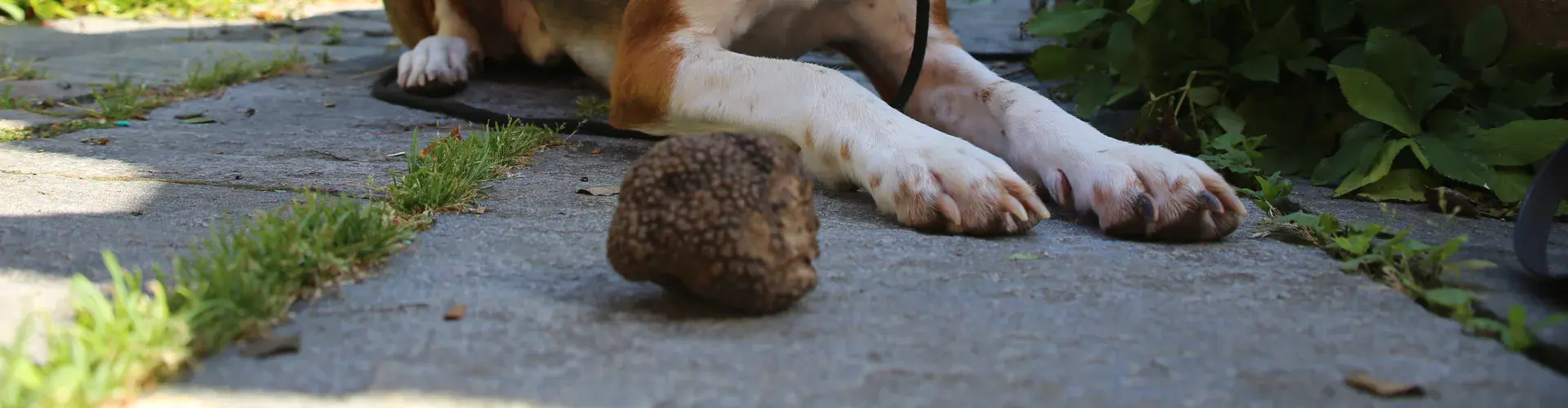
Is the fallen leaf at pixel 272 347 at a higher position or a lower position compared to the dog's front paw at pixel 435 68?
higher

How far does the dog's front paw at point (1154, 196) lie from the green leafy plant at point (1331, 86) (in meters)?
0.54

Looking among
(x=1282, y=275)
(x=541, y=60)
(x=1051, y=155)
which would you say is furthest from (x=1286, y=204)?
(x=541, y=60)

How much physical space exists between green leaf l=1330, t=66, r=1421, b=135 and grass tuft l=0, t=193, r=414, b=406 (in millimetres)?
1723

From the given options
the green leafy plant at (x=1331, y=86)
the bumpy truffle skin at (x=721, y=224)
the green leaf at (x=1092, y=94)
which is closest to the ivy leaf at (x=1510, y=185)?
the green leafy plant at (x=1331, y=86)

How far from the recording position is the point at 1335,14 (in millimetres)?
2279

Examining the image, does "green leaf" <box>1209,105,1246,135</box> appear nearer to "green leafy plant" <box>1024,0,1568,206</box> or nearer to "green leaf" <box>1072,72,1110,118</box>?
"green leafy plant" <box>1024,0,1568,206</box>

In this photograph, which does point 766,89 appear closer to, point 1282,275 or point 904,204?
point 904,204

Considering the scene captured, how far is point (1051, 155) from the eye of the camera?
1.83 meters

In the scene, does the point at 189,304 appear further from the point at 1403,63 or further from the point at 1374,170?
the point at 1403,63

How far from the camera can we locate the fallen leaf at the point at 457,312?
3.57 feet

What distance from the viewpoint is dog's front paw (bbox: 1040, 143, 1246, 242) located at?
1543mm

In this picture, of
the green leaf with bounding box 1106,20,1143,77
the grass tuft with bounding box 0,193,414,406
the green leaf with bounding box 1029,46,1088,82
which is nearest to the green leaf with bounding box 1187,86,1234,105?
the green leaf with bounding box 1106,20,1143,77

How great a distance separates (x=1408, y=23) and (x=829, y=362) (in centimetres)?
181

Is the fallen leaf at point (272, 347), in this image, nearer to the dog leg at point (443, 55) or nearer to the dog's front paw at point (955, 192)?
the dog's front paw at point (955, 192)
